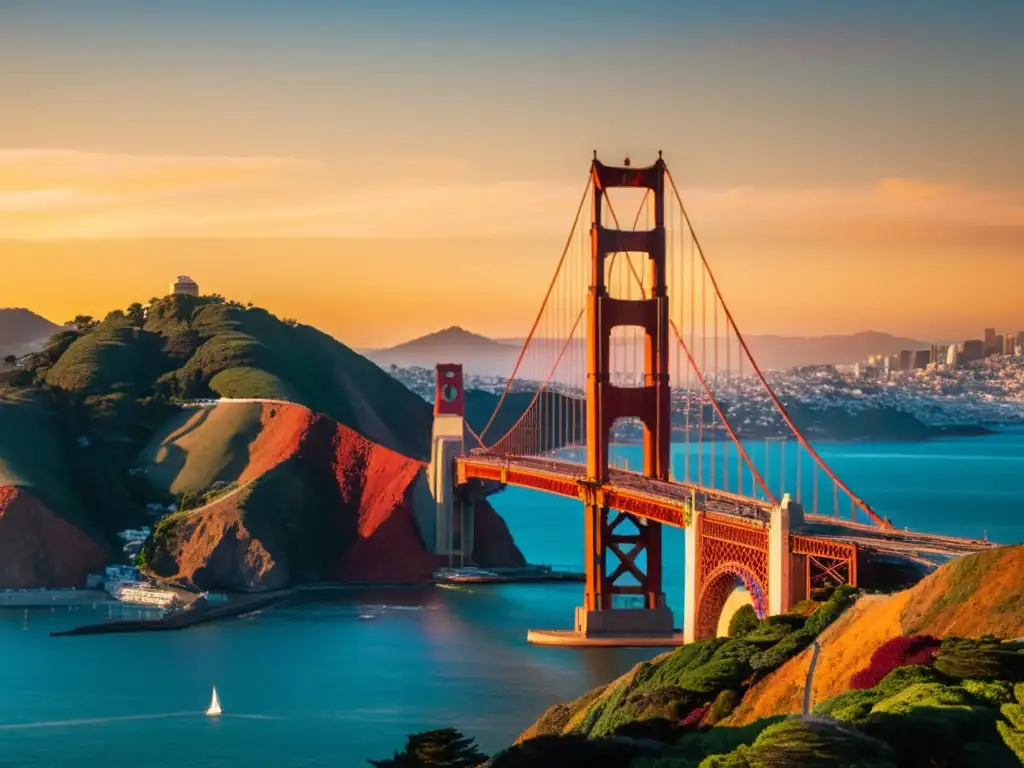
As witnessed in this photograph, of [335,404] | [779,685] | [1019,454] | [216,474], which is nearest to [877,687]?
[779,685]

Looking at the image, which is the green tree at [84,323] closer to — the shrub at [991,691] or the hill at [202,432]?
the hill at [202,432]

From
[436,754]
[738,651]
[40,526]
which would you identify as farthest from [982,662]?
[40,526]

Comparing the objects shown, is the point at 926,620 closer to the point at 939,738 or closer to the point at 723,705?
Answer: the point at 723,705

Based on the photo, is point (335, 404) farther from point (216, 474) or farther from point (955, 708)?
point (955, 708)

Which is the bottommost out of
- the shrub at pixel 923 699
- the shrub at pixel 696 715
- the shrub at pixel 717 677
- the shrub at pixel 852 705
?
the shrub at pixel 696 715

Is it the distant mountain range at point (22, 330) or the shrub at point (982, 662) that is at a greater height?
the distant mountain range at point (22, 330)

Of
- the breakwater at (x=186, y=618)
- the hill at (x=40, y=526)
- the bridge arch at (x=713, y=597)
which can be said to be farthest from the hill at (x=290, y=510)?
the bridge arch at (x=713, y=597)

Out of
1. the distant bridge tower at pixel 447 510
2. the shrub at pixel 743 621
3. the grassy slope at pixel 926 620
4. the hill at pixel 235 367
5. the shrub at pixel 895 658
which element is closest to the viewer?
the shrub at pixel 895 658
